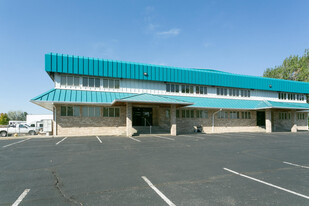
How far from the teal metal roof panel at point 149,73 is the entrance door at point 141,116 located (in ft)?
14.3

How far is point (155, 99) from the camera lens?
19.0m

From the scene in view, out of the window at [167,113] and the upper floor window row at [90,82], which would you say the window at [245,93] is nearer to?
the window at [167,113]

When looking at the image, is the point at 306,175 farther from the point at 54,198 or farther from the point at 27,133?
the point at 27,133

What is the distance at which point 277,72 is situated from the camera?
166 ft

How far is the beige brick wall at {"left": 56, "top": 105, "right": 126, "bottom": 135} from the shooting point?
19.1m

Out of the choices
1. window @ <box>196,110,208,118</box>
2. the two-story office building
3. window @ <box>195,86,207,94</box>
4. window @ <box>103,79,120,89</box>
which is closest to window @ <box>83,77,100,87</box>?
the two-story office building

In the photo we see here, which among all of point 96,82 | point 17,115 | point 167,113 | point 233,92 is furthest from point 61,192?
point 17,115

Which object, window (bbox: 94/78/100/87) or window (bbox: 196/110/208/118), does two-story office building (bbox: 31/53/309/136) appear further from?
window (bbox: 94/78/100/87)

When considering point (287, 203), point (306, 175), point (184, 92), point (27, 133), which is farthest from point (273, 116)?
point (27, 133)

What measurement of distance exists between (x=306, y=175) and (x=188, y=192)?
14.9 ft

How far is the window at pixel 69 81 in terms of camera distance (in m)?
19.8

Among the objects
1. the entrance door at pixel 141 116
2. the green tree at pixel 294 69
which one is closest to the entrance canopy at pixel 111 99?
the entrance door at pixel 141 116

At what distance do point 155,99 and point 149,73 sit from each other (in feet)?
17.8

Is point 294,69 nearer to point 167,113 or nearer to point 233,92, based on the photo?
point 233,92
